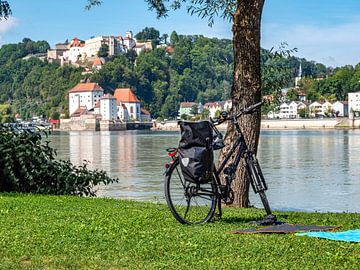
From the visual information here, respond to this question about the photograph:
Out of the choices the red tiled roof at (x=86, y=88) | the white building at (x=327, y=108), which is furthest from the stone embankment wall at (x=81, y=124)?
the white building at (x=327, y=108)

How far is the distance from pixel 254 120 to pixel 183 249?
179 inches

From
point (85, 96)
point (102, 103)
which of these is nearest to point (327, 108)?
point (102, 103)

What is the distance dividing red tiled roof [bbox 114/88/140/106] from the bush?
139 m

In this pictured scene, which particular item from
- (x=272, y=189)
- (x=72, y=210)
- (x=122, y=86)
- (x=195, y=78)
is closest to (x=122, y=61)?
(x=122, y=86)

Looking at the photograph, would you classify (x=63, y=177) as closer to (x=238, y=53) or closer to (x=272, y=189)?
(x=238, y=53)

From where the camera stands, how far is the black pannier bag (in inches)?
236

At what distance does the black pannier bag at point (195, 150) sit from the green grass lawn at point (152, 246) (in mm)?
477

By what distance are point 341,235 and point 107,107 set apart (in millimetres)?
141477

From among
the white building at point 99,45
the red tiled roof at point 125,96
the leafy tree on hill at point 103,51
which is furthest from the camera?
the white building at point 99,45

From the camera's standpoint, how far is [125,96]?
15262cm

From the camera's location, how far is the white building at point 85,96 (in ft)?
503

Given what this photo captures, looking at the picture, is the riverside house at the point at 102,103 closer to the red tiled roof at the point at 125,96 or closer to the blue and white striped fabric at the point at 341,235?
the red tiled roof at the point at 125,96

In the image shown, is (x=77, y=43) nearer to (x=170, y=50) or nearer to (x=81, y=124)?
(x=170, y=50)

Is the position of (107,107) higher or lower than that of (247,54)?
higher
